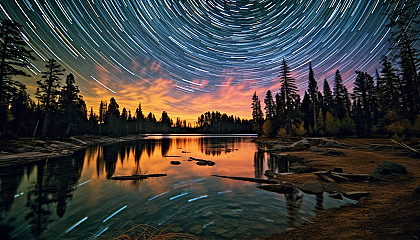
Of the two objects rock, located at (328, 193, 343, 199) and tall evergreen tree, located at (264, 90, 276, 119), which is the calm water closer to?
rock, located at (328, 193, 343, 199)

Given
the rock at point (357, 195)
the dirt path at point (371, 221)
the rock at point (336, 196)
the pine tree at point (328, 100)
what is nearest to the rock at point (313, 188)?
the rock at point (336, 196)

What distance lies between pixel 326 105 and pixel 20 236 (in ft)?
244

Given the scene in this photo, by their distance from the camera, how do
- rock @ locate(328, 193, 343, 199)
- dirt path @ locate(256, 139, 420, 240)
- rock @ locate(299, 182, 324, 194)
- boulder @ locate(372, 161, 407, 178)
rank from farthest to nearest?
boulder @ locate(372, 161, 407, 178)
rock @ locate(299, 182, 324, 194)
rock @ locate(328, 193, 343, 199)
dirt path @ locate(256, 139, 420, 240)

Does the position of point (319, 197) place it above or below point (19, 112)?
below

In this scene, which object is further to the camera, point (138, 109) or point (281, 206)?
point (138, 109)

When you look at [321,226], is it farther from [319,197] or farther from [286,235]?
[319,197]

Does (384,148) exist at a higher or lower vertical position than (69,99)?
lower

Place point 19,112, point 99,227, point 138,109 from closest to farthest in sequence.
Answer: point 99,227, point 19,112, point 138,109

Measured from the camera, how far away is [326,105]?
60.6 m

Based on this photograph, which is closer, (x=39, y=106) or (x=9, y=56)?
(x=9, y=56)

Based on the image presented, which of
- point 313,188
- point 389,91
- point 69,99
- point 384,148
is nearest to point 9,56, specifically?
point 69,99

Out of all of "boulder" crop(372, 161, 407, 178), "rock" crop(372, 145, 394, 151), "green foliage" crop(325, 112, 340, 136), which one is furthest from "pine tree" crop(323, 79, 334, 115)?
"boulder" crop(372, 161, 407, 178)

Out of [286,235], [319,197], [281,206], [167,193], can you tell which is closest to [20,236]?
[167,193]

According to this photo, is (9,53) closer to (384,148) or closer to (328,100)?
(384,148)
